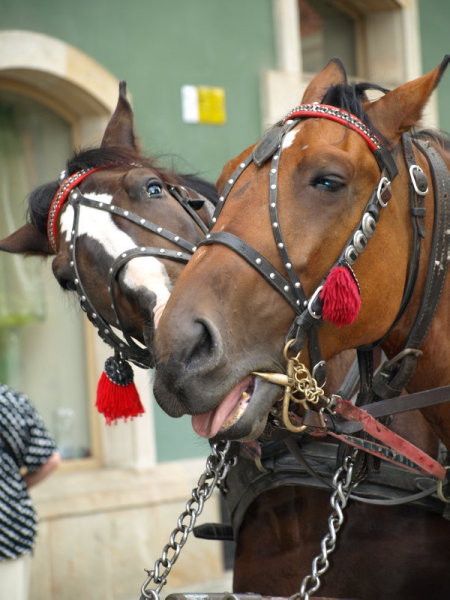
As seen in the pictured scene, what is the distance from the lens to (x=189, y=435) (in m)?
6.57

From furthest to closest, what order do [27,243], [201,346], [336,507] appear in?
[27,243] → [336,507] → [201,346]

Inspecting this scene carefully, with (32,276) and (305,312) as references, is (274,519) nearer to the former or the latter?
(305,312)

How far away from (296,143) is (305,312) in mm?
370

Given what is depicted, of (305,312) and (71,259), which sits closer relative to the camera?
(305,312)

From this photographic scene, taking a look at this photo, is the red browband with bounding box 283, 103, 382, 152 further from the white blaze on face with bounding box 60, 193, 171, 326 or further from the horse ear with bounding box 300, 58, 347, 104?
the white blaze on face with bounding box 60, 193, 171, 326

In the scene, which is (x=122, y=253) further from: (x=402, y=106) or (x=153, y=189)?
(x=402, y=106)

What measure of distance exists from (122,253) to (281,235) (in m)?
1.13

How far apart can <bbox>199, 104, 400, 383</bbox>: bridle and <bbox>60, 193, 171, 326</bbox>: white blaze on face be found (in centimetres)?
81

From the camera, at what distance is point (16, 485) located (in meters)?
4.41

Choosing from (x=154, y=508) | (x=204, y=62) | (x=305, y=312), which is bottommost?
(x=154, y=508)

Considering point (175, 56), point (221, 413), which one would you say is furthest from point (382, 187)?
point (175, 56)

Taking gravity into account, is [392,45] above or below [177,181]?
above

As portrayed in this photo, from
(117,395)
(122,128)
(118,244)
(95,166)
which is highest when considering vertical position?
(122,128)

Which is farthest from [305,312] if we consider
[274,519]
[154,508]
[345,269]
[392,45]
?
[392,45]
